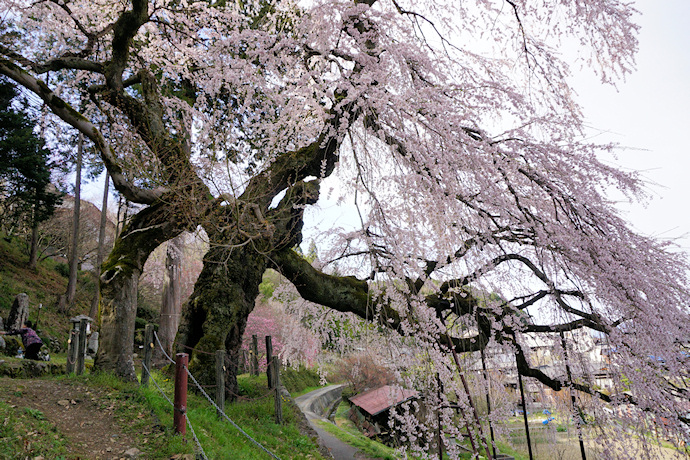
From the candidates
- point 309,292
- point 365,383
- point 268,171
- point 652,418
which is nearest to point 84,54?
point 268,171

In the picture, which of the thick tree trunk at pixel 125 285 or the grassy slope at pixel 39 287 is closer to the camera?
the thick tree trunk at pixel 125 285

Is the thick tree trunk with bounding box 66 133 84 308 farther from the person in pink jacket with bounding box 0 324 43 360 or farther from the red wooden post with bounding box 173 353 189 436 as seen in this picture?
the red wooden post with bounding box 173 353 189 436

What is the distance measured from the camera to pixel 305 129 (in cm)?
656

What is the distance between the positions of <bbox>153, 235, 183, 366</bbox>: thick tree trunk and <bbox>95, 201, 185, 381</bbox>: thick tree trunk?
5340 mm

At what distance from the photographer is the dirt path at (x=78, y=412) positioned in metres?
4.20

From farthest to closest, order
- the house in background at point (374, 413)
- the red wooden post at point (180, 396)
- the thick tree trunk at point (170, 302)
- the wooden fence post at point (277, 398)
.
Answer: the house in background at point (374, 413), the thick tree trunk at point (170, 302), the wooden fence post at point (277, 398), the red wooden post at point (180, 396)

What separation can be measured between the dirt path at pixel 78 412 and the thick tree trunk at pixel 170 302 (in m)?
6.32

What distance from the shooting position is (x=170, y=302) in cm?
1268

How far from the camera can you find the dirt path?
4.20 metres

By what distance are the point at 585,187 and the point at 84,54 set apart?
927cm

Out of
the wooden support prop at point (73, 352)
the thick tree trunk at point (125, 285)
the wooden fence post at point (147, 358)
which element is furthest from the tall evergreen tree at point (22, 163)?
the wooden fence post at point (147, 358)

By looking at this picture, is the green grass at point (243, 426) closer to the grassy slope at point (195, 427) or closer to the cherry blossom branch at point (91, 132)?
the grassy slope at point (195, 427)

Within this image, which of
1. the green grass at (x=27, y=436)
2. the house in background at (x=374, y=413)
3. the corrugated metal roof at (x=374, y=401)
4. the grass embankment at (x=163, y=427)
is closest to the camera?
the green grass at (x=27, y=436)

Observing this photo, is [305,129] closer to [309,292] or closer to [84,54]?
[309,292]
